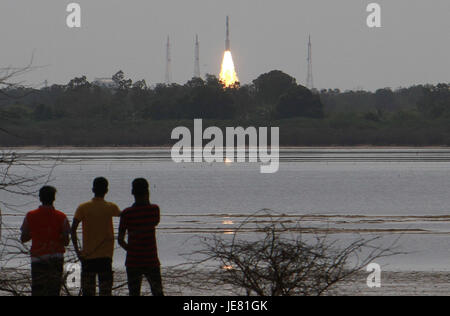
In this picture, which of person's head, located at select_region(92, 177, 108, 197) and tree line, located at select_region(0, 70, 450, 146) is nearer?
person's head, located at select_region(92, 177, 108, 197)

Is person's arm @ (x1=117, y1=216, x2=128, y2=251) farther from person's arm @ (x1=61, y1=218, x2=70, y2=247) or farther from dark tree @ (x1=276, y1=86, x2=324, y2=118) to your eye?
dark tree @ (x1=276, y1=86, x2=324, y2=118)

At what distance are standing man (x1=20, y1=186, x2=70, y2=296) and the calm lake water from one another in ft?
2.06

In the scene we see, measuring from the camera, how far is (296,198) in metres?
48.2

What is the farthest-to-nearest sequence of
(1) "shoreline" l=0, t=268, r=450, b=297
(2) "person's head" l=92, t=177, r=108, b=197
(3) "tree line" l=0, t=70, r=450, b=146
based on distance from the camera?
(3) "tree line" l=0, t=70, r=450, b=146 → (1) "shoreline" l=0, t=268, r=450, b=297 → (2) "person's head" l=92, t=177, r=108, b=197

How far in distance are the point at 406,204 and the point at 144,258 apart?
34.6 metres

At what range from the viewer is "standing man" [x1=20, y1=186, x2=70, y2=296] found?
31.4 ft

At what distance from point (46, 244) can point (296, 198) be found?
38.8 m

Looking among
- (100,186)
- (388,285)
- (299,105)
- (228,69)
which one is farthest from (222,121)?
(100,186)

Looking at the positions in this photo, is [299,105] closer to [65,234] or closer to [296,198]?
[296,198]

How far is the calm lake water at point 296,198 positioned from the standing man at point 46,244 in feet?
2.06

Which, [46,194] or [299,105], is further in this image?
[299,105]

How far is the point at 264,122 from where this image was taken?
116812mm

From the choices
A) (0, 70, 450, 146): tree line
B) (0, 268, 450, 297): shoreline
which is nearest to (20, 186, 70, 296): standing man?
(0, 268, 450, 297): shoreline
